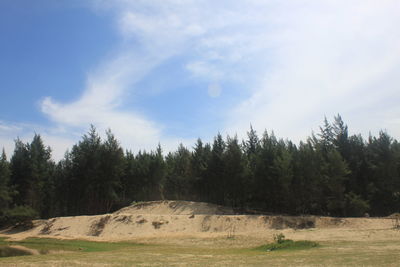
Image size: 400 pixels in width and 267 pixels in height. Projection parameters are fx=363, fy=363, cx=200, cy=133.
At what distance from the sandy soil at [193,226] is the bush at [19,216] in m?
1.42

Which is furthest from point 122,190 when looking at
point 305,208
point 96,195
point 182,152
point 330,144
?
point 330,144

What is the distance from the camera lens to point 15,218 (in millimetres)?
53844

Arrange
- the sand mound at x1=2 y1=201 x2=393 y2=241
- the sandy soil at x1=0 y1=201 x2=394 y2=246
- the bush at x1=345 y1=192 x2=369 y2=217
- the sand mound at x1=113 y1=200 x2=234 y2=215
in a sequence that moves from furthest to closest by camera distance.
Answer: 1. the sand mound at x1=113 y1=200 x2=234 y2=215
2. the bush at x1=345 y1=192 x2=369 y2=217
3. the sand mound at x1=2 y1=201 x2=393 y2=241
4. the sandy soil at x1=0 y1=201 x2=394 y2=246

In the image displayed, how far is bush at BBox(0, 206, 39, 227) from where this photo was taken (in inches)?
2098

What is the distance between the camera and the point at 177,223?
46125 mm

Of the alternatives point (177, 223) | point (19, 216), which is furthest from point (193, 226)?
point (19, 216)

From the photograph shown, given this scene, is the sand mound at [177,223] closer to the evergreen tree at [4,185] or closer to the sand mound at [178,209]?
the sand mound at [178,209]

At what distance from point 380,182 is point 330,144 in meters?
9.09

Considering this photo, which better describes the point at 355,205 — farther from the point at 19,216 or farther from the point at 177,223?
the point at 19,216

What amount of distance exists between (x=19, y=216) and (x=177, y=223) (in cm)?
2490

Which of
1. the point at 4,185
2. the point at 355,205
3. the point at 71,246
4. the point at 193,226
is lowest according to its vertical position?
the point at 71,246

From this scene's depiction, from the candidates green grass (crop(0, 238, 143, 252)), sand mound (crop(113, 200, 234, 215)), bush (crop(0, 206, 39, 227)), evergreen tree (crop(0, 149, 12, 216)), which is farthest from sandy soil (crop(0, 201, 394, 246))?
green grass (crop(0, 238, 143, 252))

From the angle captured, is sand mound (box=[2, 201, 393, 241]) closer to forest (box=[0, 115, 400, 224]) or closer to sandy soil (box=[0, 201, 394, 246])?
sandy soil (box=[0, 201, 394, 246])

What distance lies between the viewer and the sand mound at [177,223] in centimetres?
4166
